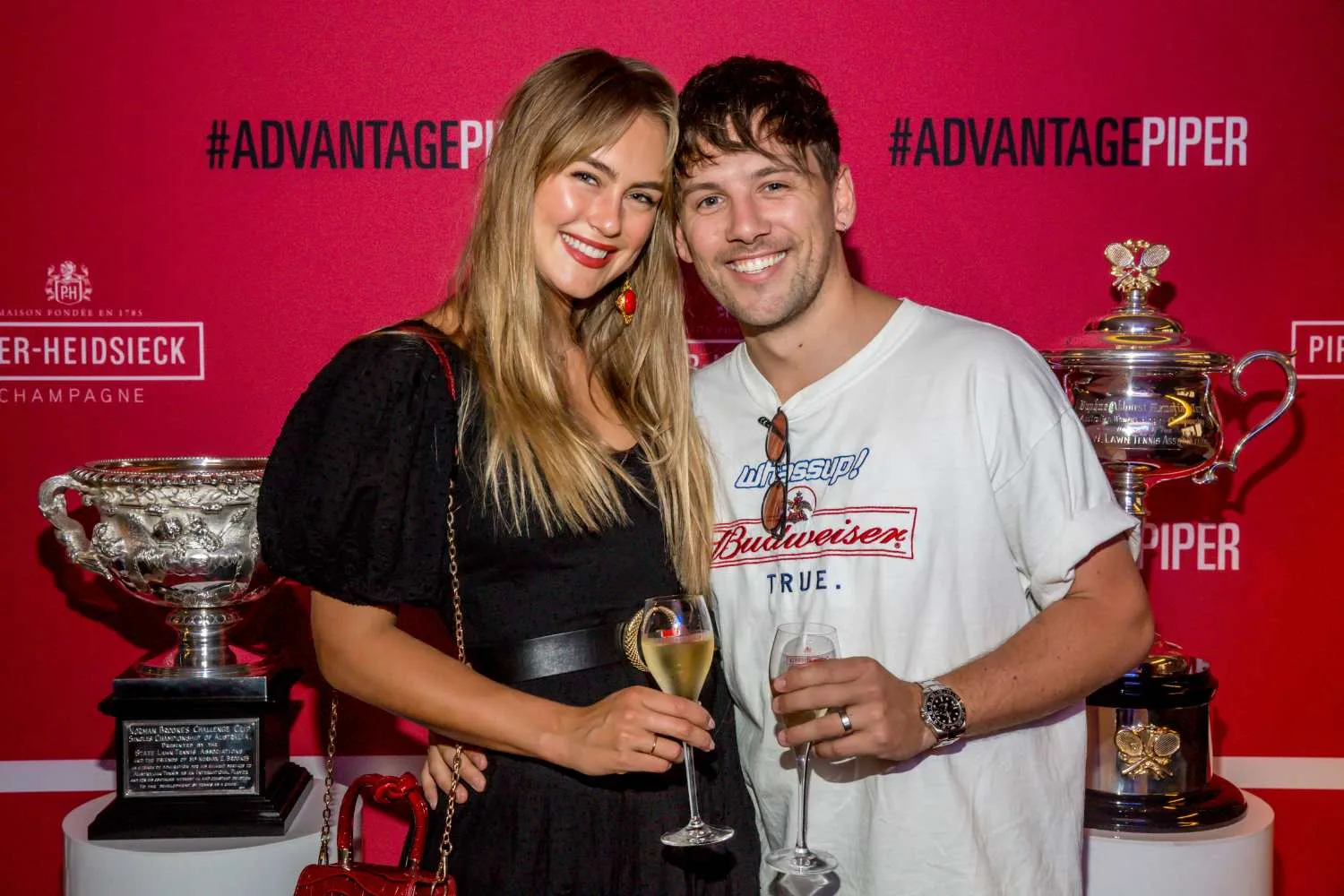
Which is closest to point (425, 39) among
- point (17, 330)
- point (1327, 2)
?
point (17, 330)

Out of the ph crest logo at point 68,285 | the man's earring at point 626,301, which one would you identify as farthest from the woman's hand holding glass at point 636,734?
the ph crest logo at point 68,285

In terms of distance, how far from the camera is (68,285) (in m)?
3.17

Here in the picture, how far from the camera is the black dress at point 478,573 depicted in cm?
180

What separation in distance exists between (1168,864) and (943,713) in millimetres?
1027

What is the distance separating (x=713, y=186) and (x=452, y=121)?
1265 mm

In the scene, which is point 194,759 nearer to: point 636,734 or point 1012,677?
point 636,734

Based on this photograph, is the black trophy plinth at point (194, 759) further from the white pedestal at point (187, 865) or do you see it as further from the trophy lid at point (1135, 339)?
the trophy lid at point (1135, 339)

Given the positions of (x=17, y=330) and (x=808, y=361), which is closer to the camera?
(x=808, y=361)

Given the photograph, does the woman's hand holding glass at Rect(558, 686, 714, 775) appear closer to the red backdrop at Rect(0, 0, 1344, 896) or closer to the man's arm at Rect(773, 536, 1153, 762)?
the man's arm at Rect(773, 536, 1153, 762)

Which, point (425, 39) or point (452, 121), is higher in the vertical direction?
point (425, 39)

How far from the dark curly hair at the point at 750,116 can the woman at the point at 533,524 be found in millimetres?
61

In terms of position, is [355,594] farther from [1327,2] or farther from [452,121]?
[1327,2]

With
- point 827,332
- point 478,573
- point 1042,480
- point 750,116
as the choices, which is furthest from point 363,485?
point 1042,480

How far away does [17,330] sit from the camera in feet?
10.4
